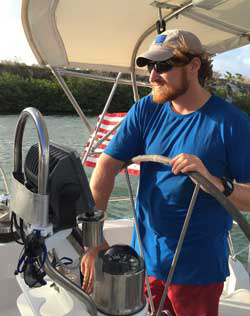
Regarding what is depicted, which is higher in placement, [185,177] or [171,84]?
[171,84]

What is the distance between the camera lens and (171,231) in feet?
3.63

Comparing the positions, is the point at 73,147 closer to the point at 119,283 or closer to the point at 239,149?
the point at 239,149

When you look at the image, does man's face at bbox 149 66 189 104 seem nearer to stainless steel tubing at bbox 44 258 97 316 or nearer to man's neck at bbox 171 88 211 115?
man's neck at bbox 171 88 211 115

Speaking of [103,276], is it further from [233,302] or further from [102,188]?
[233,302]

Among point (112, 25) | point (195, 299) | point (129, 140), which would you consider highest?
point (112, 25)

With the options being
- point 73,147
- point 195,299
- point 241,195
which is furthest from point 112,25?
point 73,147

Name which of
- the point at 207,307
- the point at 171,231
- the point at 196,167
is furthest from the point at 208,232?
the point at 196,167

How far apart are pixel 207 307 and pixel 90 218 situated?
62cm

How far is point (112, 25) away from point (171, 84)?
812 millimetres

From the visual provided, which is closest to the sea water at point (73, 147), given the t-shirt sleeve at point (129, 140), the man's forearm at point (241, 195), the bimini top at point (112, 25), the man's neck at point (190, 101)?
the bimini top at point (112, 25)

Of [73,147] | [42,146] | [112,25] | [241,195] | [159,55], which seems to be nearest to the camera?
[42,146]

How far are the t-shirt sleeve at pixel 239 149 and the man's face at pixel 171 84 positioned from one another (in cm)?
19

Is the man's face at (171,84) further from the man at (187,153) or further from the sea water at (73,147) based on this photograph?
the sea water at (73,147)

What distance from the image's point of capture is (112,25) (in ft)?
5.86
